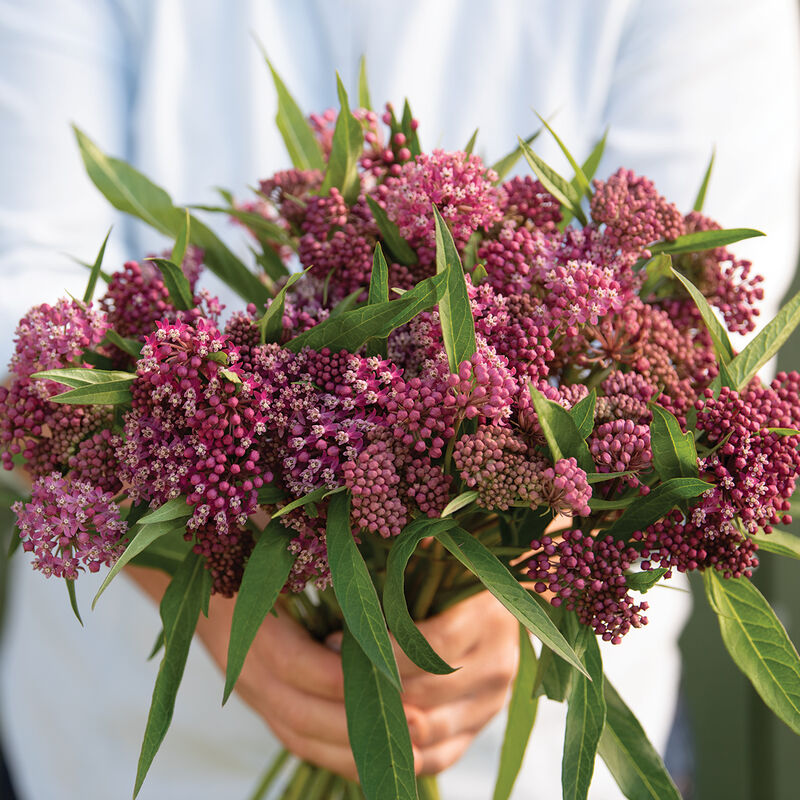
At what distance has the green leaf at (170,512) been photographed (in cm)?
36

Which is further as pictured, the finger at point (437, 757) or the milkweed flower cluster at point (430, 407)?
the finger at point (437, 757)

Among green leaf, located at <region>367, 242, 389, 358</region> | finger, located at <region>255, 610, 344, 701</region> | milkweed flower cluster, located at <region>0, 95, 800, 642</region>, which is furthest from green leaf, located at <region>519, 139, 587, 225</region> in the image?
finger, located at <region>255, 610, 344, 701</region>

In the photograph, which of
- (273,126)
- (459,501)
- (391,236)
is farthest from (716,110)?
(459,501)

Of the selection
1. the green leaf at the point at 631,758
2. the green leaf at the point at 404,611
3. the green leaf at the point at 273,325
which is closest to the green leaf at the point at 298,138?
the green leaf at the point at 273,325

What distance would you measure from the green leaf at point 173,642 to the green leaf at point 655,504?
232mm

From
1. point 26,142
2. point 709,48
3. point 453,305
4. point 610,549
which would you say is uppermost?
point 709,48

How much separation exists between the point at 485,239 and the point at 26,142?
26.9 inches

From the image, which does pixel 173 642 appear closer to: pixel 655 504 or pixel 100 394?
pixel 100 394

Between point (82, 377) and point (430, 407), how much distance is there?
164 mm

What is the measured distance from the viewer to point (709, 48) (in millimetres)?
907

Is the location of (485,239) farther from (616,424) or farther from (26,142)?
(26,142)

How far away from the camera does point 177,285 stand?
426mm

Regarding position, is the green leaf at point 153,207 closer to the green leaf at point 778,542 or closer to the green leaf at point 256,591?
the green leaf at point 256,591

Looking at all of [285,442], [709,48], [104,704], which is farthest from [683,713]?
[285,442]
